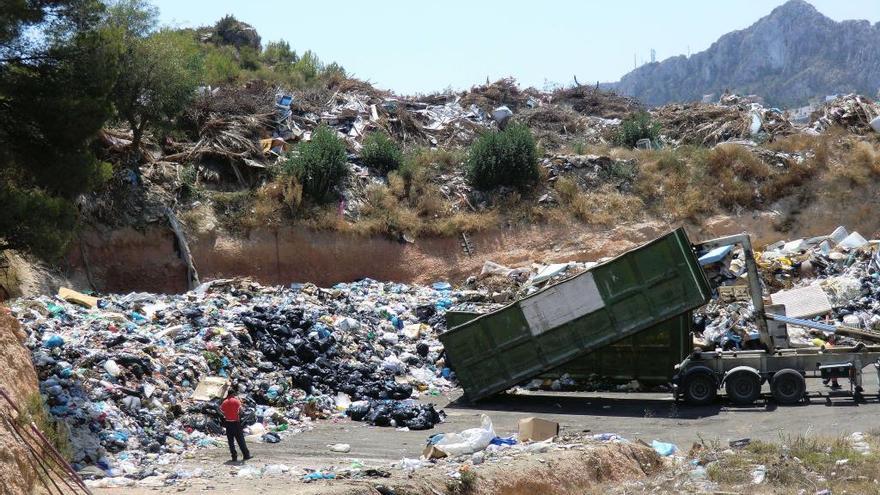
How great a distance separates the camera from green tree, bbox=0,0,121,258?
39.5ft

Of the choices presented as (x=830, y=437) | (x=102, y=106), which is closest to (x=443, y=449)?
(x=830, y=437)

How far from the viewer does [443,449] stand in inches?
390

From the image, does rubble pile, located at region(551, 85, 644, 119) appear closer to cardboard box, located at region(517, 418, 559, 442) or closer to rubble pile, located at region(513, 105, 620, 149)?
rubble pile, located at region(513, 105, 620, 149)

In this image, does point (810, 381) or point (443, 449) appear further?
point (810, 381)

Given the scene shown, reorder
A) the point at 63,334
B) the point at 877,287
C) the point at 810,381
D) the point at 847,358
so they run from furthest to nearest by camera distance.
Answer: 1. the point at 877,287
2. the point at 810,381
3. the point at 63,334
4. the point at 847,358

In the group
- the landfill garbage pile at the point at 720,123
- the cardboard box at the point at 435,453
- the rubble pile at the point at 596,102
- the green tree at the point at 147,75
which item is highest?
Result: the green tree at the point at 147,75

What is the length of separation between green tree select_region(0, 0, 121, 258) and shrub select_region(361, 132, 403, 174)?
579 inches

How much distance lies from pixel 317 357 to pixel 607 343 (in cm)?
478

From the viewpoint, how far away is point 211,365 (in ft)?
45.1

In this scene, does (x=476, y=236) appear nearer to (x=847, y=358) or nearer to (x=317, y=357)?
(x=317, y=357)

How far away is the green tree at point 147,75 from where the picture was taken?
2309cm

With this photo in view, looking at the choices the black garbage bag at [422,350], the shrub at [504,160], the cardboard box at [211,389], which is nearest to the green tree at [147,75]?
the shrub at [504,160]

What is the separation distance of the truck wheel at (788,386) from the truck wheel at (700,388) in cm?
83

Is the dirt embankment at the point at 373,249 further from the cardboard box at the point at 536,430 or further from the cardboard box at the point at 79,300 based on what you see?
the cardboard box at the point at 536,430
